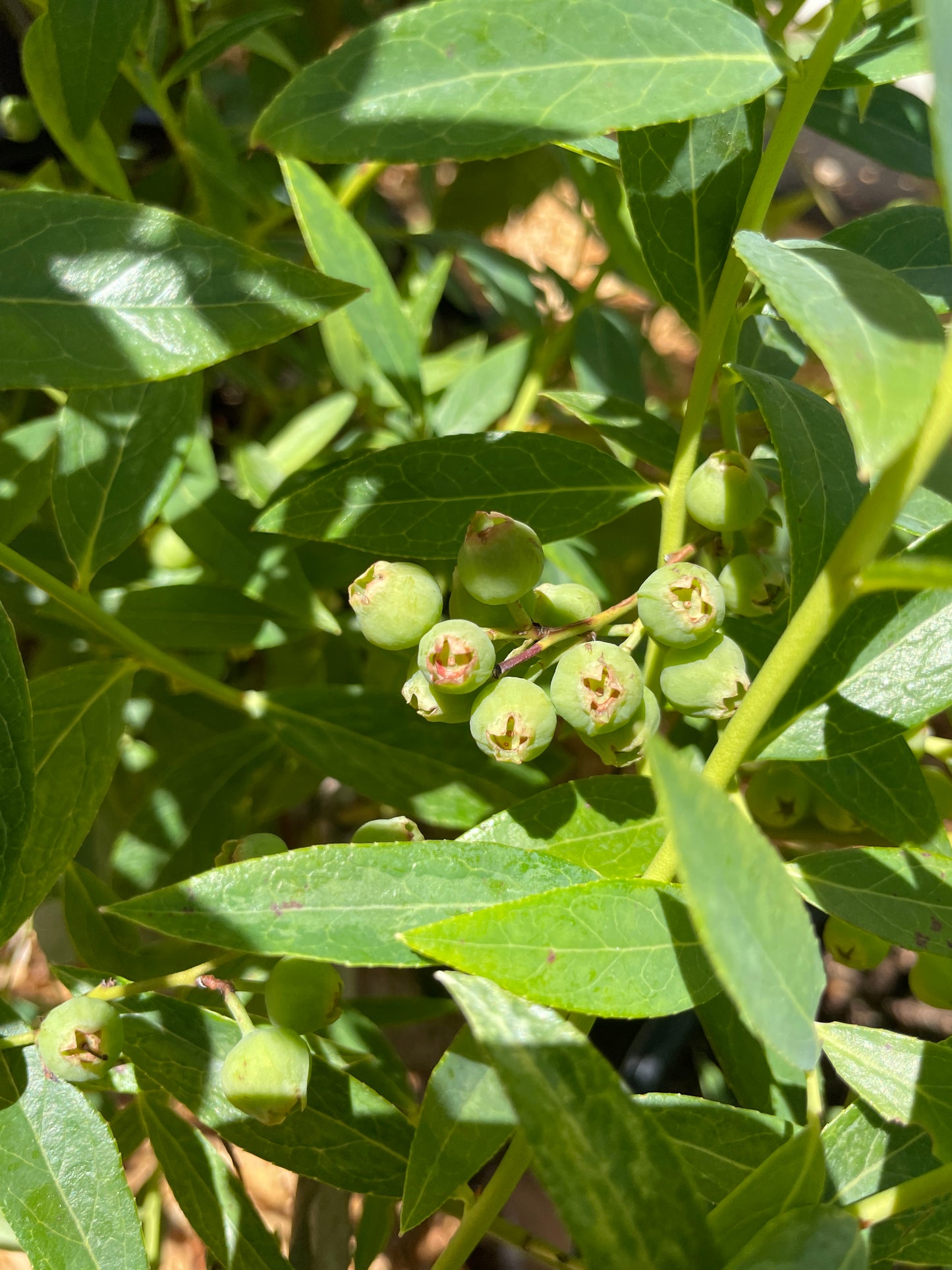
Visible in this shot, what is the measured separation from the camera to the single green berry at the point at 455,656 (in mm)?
611

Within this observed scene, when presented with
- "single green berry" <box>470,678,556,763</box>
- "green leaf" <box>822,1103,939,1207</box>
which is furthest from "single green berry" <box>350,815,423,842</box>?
"green leaf" <box>822,1103,939,1207</box>

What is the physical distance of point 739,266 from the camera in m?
0.67

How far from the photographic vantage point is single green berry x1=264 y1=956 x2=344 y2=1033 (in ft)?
2.26

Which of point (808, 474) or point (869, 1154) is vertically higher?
point (808, 474)

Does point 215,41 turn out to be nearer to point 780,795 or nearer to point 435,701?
point 435,701

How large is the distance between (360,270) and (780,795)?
0.64 m

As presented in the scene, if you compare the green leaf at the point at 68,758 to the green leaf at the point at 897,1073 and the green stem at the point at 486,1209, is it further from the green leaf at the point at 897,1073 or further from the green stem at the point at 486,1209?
the green leaf at the point at 897,1073

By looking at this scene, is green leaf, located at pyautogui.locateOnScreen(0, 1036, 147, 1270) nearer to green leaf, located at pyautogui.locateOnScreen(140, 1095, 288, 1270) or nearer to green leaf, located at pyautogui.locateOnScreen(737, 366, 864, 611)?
green leaf, located at pyautogui.locateOnScreen(140, 1095, 288, 1270)

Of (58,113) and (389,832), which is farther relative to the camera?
(58,113)

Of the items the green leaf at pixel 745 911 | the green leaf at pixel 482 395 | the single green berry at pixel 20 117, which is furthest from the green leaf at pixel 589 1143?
the single green berry at pixel 20 117

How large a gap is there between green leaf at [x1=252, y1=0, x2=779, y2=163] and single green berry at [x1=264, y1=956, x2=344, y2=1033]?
1.62 feet

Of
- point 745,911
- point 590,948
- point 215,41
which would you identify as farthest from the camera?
point 215,41

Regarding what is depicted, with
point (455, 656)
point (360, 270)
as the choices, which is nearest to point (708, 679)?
point (455, 656)

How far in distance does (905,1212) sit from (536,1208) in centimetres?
80
